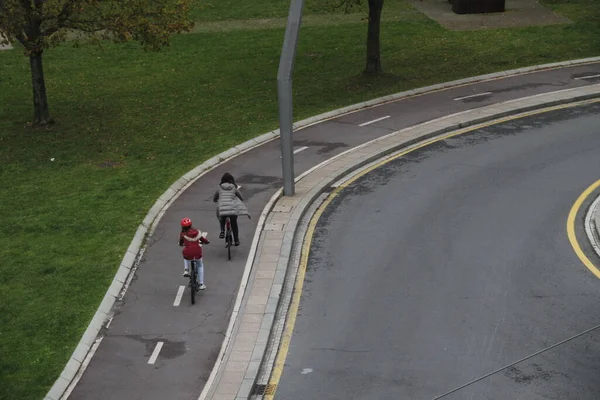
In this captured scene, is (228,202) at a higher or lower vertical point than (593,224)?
higher

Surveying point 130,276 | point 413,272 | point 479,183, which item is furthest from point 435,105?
point 130,276

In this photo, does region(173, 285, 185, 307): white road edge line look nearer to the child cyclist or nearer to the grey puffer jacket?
the child cyclist

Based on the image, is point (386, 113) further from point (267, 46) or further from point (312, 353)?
point (312, 353)

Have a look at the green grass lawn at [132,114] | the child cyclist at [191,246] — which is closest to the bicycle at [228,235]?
the child cyclist at [191,246]

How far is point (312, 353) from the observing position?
681 inches

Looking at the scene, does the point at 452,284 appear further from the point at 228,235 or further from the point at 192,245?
the point at 192,245

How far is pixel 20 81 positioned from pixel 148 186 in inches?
562

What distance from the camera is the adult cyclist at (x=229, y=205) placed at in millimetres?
20953

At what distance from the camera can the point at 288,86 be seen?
78.1ft

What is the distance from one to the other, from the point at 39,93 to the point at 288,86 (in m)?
11.2

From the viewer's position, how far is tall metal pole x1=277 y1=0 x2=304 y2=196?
23484 millimetres

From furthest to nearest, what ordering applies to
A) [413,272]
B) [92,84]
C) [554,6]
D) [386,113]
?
[554,6], [92,84], [386,113], [413,272]

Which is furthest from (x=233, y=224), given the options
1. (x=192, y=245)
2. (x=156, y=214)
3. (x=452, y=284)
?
(x=452, y=284)

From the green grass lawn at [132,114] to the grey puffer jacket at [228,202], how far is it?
2525 millimetres
